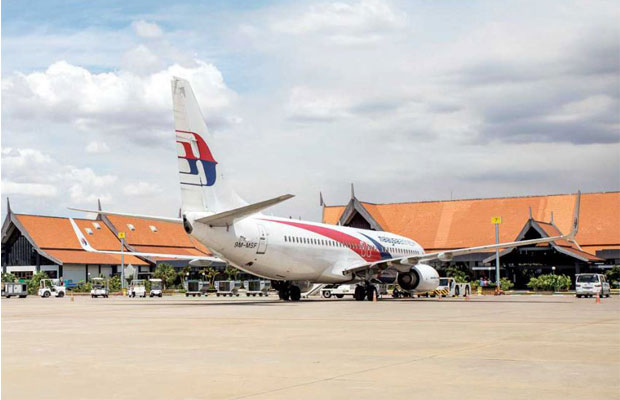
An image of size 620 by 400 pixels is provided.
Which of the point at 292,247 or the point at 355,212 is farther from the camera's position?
the point at 355,212

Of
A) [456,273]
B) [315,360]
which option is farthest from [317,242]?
[456,273]

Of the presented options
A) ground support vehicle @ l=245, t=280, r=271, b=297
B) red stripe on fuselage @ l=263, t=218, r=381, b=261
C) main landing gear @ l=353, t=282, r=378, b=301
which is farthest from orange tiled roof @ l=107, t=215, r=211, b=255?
main landing gear @ l=353, t=282, r=378, b=301

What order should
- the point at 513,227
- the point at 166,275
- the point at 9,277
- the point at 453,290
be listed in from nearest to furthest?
1. the point at 453,290
2. the point at 513,227
3. the point at 166,275
4. the point at 9,277

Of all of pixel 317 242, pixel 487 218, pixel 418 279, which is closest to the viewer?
pixel 317 242

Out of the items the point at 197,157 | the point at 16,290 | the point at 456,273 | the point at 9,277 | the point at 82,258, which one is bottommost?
the point at 16,290

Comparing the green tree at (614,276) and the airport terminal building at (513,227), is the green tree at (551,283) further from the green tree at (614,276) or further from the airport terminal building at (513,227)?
the green tree at (614,276)

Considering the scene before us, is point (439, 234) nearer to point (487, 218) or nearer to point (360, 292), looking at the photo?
point (487, 218)

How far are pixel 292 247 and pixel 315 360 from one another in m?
24.1

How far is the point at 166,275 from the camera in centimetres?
7506

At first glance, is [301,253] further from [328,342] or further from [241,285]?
[241,285]

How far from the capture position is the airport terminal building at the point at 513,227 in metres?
64.4

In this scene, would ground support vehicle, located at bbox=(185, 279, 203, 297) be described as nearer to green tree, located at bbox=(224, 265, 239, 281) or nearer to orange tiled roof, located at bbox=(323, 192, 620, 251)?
green tree, located at bbox=(224, 265, 239, 281)

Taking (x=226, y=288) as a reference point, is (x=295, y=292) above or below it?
above

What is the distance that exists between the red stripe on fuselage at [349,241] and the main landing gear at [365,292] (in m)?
2.36
